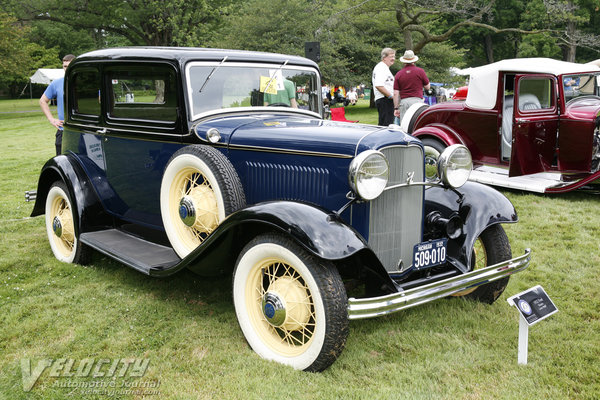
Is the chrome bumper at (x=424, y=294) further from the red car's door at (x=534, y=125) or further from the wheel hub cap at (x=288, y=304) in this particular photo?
the red car's door at (x=534, y=125)

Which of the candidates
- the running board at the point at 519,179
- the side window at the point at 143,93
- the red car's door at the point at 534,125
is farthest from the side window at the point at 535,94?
the side window at the point at 143,93

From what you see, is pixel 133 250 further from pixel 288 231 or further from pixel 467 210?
pixel 467 210

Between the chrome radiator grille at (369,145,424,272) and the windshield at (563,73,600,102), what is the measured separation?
4.92 m

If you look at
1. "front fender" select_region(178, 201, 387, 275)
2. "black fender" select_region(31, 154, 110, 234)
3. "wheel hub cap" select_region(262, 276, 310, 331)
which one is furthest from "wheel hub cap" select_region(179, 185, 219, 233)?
"black fender" select_region(31, 154, 110, 234)

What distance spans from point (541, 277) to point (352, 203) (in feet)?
7.21

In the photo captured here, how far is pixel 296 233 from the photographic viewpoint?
270 centimetres

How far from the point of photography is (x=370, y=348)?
10.4 feet

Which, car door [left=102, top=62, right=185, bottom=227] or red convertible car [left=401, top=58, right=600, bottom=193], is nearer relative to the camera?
car door [left=102, top=62, right=185, bottom=227]

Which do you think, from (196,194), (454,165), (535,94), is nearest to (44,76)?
(535,94)

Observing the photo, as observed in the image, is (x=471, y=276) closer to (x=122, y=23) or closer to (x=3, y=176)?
(x=3, y=176)

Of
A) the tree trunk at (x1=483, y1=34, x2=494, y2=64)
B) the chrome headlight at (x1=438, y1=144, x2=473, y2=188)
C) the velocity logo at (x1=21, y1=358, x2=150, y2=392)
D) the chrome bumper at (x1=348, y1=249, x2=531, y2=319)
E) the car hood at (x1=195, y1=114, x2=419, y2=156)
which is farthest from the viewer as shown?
the tree trunk at (x1=483, y1=34, x2=494, y2=64)

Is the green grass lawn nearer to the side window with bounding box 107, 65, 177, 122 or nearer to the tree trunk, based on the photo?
the side window with bounding box 107, 65, 177, 122

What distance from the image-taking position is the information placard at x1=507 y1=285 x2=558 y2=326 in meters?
2.79

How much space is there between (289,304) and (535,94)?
18.9 ft
